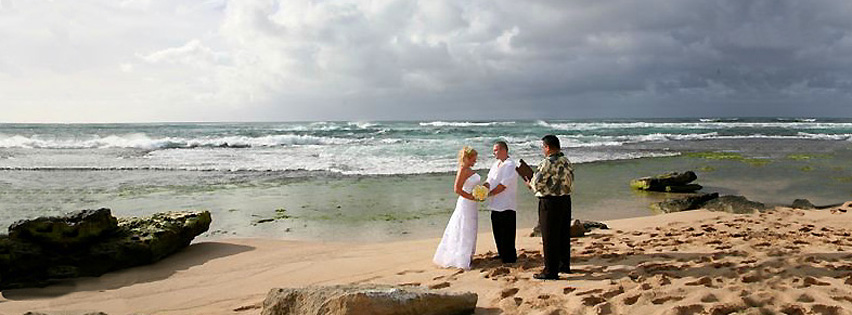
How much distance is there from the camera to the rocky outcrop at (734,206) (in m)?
11.1

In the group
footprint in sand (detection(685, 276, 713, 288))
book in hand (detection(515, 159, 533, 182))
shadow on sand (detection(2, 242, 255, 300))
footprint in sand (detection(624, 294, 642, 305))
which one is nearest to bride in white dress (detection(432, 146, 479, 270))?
book in hand (detection(515, 159, 533, 182))

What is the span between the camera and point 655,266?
20.5ft

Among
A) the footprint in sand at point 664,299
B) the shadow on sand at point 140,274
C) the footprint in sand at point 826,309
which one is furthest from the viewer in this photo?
the shadow on sand at point 140,274

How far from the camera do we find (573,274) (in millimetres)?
6180

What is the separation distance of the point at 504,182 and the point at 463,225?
78 cm

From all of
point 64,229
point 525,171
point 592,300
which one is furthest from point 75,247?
point 592,300

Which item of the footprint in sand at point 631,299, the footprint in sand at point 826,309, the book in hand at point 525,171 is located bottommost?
the footprint in sand at point 631,299

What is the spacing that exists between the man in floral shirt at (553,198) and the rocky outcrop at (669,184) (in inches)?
424

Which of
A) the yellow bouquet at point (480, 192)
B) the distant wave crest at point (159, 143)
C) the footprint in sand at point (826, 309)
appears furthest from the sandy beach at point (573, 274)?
the distant wave crest at point (159, 143)

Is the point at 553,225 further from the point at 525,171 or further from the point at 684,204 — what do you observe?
the point at 684,204

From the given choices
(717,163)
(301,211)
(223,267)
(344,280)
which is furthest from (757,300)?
(717,163)

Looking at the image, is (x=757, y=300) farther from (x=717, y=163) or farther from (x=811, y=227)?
(x=717, y=163)

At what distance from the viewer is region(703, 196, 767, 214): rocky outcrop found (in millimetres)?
11070

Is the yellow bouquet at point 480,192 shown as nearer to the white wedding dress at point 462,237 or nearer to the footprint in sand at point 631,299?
the white wedding dress at point 462,237
